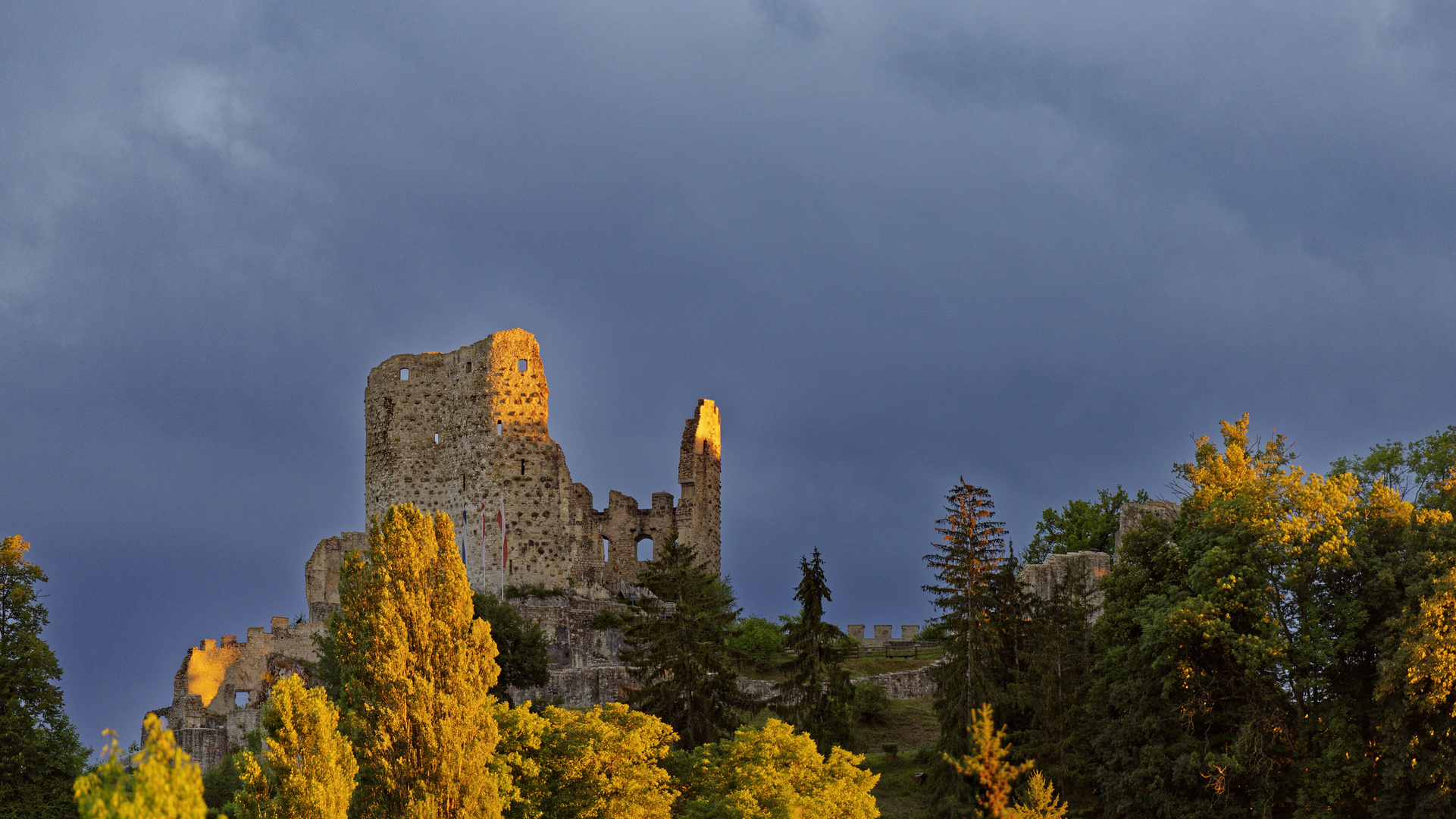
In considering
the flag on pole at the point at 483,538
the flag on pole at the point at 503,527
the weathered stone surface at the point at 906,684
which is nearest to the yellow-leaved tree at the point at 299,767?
the flag on pole at the point at 483,538

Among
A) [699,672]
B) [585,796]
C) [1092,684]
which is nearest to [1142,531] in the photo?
[1092,684]

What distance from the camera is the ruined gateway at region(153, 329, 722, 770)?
189 ft

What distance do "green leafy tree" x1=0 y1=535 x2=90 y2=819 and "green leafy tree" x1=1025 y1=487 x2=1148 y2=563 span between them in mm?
39239

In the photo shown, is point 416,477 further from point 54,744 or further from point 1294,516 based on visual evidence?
point 1294,516

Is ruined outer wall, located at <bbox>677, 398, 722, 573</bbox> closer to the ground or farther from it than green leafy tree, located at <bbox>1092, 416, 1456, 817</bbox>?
farther from it

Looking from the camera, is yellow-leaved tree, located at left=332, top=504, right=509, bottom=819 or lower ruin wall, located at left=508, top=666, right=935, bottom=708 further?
lower ruin wall, located at left=508, top=666, right=935, bottom=708

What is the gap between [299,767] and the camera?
28.8 m

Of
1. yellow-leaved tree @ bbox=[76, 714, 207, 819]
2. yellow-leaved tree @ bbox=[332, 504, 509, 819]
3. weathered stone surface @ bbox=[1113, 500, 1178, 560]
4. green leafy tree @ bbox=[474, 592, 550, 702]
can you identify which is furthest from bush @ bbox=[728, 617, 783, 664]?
yellow-leaved tree @ bbox=[76, 714, 207, 819]

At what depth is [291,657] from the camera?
57.0 m

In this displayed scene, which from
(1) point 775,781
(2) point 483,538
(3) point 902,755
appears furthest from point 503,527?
(1) point 775,781

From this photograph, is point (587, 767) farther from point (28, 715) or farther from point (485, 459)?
point (485, 459)

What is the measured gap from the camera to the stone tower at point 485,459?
61.4 meters

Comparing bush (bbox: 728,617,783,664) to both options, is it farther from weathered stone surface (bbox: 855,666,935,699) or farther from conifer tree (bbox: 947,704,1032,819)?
conifer tree (bbox: 947,704,1032,819)

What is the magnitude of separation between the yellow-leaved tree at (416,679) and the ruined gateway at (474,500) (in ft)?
74.8
